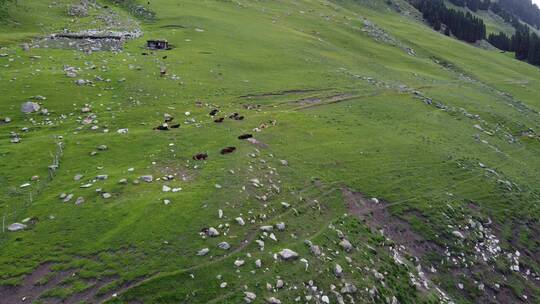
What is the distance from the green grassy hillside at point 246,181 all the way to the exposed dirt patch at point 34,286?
8 cm

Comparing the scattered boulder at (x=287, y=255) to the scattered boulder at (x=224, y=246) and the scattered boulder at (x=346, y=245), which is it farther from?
the scattered boulder at (x=346, y=245)

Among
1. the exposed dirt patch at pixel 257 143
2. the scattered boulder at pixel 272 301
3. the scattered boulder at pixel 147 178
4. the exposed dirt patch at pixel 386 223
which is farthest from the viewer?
the exposed dirt patch at pixel 257 143

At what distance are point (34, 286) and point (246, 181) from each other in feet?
42.8

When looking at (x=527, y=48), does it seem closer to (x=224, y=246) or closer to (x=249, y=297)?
(x=224, y=246)

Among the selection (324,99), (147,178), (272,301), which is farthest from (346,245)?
(324,99)

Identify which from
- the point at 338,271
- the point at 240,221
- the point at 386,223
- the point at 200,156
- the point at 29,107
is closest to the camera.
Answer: the point at 338,271

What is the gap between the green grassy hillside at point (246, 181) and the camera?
18.6m

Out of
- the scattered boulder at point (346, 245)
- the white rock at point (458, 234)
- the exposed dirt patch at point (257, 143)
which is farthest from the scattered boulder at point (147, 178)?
the white rock at point (458, 234)

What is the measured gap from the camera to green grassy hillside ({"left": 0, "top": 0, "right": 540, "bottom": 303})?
18.6 m

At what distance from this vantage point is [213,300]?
56.0 feet

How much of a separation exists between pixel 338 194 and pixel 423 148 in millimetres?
15828

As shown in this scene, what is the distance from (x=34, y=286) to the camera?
54.9 ft

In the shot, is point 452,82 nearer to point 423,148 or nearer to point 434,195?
point 423,148

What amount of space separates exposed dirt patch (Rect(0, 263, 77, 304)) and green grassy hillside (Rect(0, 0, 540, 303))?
75 mm
